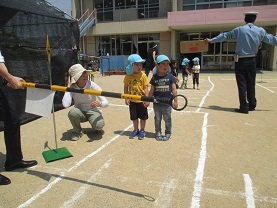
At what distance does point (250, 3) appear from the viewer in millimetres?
19844

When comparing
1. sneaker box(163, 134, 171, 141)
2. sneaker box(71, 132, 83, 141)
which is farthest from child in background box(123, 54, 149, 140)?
sneaker box(71, 132, 83, 141)

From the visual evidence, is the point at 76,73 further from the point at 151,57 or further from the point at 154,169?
the point at 151,57

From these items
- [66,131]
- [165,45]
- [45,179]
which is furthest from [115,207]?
[165,45]

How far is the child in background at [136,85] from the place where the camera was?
430 cm

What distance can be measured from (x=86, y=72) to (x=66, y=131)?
1349mm

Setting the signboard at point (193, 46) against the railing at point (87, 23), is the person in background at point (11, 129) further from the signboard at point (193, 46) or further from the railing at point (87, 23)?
the railing at point (87, 23)

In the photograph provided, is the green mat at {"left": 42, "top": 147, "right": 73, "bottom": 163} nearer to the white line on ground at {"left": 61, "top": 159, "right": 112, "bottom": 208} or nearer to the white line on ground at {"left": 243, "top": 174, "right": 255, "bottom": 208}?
Result: the white line on ground at {"left": 61, "top": 159, "right": 112, "bottom": 208}

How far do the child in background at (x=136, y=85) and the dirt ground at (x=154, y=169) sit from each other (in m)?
0.41

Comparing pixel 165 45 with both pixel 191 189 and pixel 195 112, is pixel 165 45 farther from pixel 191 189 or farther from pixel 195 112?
pixel 191 189

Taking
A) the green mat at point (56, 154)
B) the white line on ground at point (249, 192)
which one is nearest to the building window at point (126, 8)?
the green mat at point (56, 154)

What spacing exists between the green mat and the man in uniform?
13.7 feet

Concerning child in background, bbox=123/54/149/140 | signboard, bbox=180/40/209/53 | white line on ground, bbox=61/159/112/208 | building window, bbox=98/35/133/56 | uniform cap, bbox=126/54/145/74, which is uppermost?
building window, bbox=98/35/133/56

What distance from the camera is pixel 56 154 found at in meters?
3.81

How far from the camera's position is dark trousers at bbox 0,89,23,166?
125 inches
